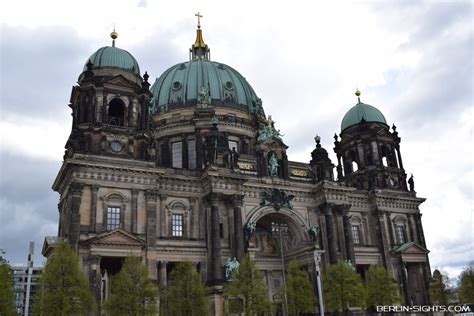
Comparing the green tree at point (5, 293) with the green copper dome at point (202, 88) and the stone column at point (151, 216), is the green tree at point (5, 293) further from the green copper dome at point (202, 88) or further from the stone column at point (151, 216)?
the green copper dome at point (202, 88)

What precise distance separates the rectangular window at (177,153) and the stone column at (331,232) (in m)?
17.2

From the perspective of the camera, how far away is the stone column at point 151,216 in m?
40.5

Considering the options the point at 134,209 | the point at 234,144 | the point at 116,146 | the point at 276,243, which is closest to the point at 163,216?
the point at 134,209

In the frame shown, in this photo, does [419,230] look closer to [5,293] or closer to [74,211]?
[74,211]

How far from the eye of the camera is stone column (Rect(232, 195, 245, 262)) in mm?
43562

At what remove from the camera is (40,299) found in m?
30.3

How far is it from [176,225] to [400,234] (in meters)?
27.2

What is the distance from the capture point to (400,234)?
56.0 meters

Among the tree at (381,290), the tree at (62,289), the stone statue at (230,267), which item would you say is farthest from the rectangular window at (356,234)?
Answer: the tree at (62,289)

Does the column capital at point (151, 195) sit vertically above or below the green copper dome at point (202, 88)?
below

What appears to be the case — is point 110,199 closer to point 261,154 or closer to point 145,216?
point 145,216

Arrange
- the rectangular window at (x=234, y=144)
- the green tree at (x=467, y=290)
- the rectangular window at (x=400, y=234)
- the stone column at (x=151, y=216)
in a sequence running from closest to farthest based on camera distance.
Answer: the stone column at (x=151, y=216) < the rectangular window at (x=400, y=234) < the rectangular window at (x=234, y=144) < the green tree at (x=467, y=290)

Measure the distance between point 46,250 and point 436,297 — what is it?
39626 mm

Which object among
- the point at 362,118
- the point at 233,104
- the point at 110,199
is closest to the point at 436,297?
the point at 362,118
